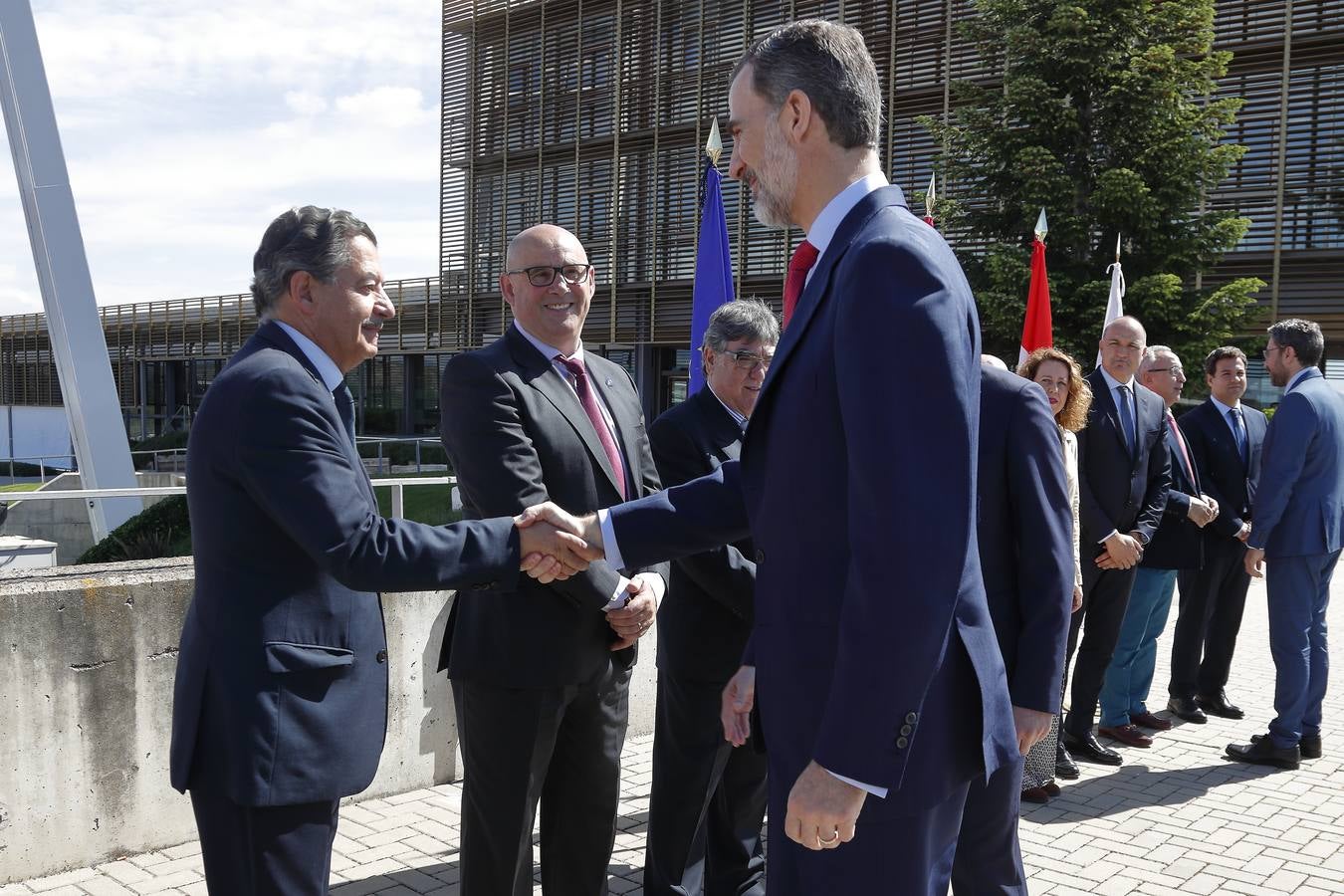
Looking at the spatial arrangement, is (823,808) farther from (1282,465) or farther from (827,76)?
(1282,465)

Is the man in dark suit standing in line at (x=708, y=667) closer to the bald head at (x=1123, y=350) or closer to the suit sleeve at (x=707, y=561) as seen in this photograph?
the suit sleeve at (x=707, y=561)

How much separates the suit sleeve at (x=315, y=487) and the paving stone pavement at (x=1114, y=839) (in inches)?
89.6

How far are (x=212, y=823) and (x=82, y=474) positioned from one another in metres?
13.8

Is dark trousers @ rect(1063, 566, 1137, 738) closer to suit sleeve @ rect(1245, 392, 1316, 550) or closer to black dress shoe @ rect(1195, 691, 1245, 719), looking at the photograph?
suit sleeve @ rect(1245, 392, 1316, 550)

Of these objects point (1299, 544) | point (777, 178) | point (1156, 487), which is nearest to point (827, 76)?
point (777, 178)

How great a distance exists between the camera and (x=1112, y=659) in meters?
6.86

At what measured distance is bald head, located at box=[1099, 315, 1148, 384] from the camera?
645 centimetres

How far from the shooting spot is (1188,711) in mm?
7465

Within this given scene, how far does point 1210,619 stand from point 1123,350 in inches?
90.6

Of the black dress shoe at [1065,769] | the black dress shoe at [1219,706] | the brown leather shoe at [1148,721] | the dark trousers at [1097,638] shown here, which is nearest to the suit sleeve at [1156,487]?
the dark trousers at [1097,638]

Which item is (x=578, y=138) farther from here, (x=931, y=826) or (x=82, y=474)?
(x=931, y=826)

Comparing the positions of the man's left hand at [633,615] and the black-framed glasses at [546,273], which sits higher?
the black-framed glasses at [546,273]

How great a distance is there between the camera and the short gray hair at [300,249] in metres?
2.69

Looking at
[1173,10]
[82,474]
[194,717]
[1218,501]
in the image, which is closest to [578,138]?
[1173,10]
